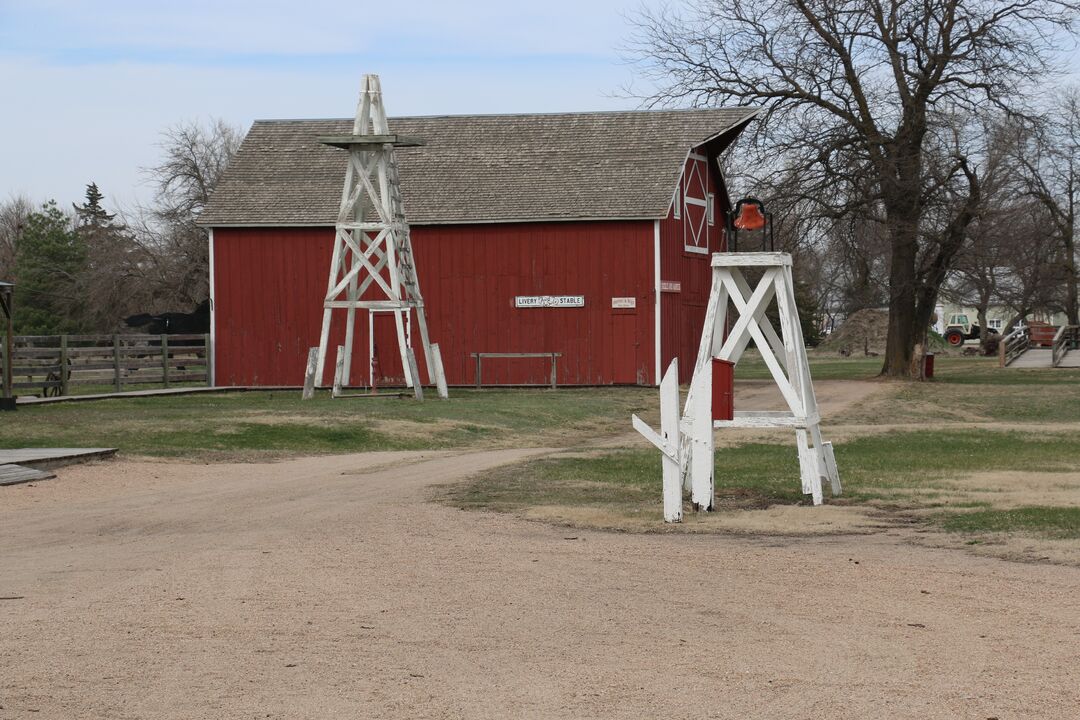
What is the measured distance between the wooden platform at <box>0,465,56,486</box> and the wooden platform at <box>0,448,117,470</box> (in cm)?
25

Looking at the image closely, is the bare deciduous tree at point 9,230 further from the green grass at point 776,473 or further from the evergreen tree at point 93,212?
the green grass at point 776,473

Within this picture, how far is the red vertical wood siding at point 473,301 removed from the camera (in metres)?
35.1

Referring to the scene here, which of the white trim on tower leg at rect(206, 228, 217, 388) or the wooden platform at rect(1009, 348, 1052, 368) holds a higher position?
the white trim on tower leg at rect(206, 228, 217, 388)

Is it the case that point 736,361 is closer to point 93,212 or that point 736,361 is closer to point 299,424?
point 299,424

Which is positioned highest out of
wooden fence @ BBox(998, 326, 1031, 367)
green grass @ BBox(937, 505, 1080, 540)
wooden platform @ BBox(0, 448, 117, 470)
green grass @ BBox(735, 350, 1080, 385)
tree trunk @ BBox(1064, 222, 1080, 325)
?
Result: tree trunk @ BBox(1064, 222, 1080, 325)

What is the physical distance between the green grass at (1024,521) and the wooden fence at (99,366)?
20607 millimetres

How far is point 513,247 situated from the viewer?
35844mm

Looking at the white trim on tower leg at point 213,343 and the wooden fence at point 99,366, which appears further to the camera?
the white trim on tower leg at point 213,343

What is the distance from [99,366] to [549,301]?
34.1 feet

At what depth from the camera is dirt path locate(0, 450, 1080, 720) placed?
6.27 m

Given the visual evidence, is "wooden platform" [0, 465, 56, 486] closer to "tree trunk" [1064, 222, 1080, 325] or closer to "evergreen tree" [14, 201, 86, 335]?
"evergreen tree" [14, 201, 86, 335]

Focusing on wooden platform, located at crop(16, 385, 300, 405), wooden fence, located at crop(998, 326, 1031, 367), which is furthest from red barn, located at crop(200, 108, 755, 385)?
wooden fence, located at crop(998, 326, 1031, 367)

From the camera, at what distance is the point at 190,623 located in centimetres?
780

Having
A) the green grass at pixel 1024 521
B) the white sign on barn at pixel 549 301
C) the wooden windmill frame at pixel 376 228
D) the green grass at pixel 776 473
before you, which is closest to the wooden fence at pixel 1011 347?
the white sign on barn at pixel 549 301
